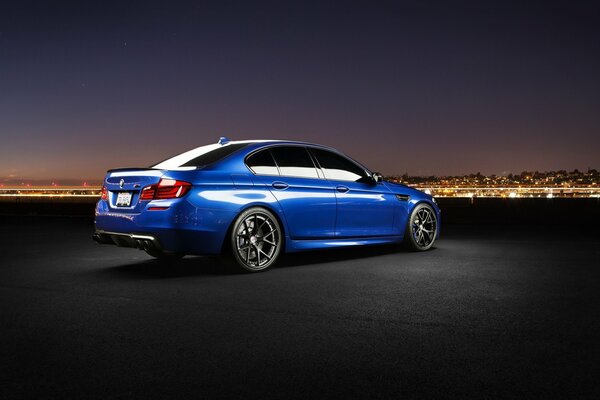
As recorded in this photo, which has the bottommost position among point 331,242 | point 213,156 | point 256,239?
point 331,242

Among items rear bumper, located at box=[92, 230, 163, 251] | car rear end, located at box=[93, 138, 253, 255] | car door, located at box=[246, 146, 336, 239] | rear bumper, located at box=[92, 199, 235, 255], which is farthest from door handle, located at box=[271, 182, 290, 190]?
rear bumper, located at box=[92, 230, 163, 251]

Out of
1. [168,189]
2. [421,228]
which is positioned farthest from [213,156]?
[421,228]

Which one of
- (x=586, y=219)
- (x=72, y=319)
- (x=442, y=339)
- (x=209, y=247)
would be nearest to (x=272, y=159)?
(x=209, y=247)

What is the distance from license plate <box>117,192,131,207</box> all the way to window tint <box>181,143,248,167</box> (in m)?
0.84

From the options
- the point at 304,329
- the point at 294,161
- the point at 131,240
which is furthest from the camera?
the point at 294,161

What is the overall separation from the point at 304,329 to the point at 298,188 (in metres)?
3.83

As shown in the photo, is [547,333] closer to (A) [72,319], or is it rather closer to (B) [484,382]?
(B) [484,382]

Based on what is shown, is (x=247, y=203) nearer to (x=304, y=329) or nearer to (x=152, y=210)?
(x=152, y=210)

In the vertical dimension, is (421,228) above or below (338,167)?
below

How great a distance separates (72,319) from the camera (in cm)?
564

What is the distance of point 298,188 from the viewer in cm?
887

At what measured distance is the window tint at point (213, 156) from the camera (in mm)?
8453

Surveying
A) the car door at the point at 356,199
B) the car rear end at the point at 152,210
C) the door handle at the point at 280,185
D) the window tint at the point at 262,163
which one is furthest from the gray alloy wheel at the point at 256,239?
the car door at the point at 356,199

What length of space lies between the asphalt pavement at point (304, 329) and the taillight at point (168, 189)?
102 cm
